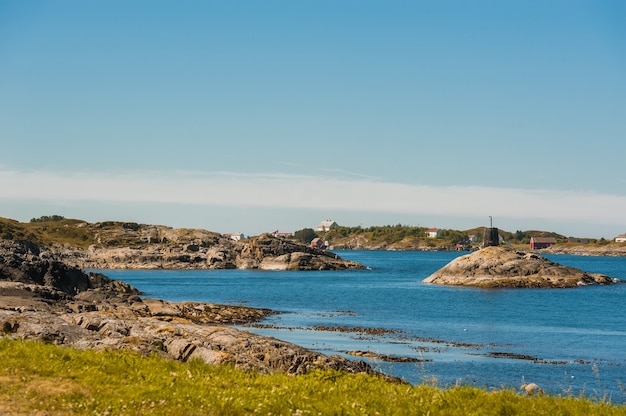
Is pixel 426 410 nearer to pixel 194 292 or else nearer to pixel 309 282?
pixel 194 292

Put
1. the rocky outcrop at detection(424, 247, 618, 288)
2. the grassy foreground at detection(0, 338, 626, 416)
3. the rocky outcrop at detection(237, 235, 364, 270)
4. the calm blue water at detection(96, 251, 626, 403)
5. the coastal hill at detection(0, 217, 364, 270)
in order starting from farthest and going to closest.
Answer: the coastal hill at detection(0, 217, 364, 270), the rocky outcrop at detection(237, 235, 364, 270), the rocky outcrop at detection(424, 247, 618, 288), the calm blue water at detection(96, 251, 626, 403), the grassy foreground at detection(0, 338, 626, 416)

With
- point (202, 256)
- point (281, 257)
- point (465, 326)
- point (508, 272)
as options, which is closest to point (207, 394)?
point (465, 326)

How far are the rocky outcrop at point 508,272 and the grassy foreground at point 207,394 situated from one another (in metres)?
104

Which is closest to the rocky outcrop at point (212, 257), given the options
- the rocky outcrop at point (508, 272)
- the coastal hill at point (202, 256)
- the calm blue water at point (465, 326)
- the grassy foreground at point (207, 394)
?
the coastal hill at point (202, 256)

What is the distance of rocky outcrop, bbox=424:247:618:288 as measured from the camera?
117 meters

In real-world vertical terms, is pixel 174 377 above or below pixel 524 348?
above

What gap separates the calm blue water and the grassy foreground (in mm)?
3967

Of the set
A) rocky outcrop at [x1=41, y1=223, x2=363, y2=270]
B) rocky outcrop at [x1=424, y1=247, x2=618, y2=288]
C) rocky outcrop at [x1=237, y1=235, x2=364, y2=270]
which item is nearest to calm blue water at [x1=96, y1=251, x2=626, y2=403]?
rocky outcrop at [x1=424, y1=247, x2=618, y2=288]

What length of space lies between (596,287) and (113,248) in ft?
430

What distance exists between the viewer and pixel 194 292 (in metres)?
109

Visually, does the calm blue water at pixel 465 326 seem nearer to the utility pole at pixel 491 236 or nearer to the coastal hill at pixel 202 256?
the utility pole at pixel 491 236

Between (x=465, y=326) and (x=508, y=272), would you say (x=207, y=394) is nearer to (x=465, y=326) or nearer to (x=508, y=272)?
(x=465, y=326)

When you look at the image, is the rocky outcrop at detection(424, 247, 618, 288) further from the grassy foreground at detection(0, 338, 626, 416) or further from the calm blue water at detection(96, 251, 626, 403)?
the grassy foreground at detection(0, 338, 626, 416)

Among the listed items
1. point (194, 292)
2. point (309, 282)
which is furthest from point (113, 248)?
point (194, 292)
